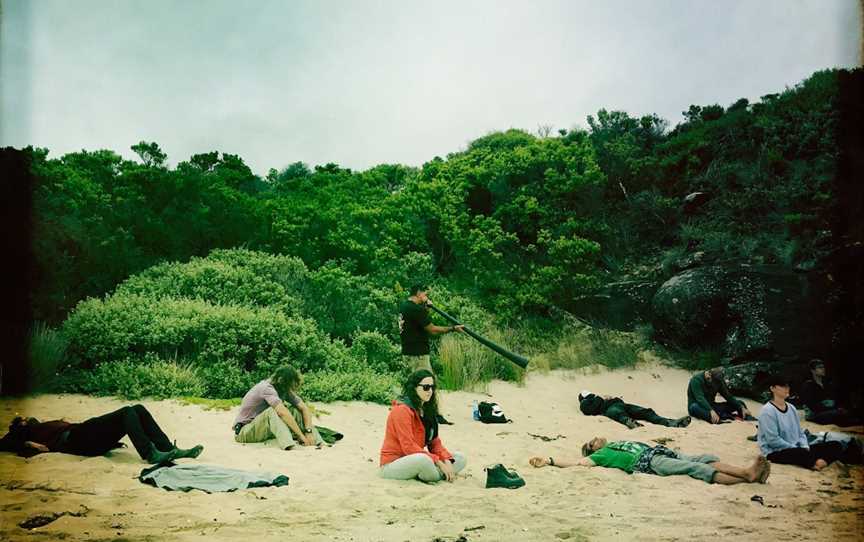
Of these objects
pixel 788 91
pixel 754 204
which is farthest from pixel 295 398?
pixel 788 91

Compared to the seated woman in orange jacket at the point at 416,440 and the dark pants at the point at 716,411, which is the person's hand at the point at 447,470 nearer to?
the seated woman in orange jacket at the point at 416,440

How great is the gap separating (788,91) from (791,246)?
286 inches

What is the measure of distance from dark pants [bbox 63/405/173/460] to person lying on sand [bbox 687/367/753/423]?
22.7 ft

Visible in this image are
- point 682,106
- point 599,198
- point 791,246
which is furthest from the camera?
point 682,106

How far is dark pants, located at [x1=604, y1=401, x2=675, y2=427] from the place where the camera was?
29.1 ft

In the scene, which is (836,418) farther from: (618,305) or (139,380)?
(139,380)

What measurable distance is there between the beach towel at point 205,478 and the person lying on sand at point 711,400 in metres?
6.04

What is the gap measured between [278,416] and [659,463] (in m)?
3.68

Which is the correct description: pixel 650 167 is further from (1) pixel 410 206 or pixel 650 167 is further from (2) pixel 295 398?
(2) pixel 295 398

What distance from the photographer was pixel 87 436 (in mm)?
5539

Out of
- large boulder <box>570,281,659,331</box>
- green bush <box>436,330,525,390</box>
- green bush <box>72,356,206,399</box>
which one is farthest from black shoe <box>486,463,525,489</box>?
large boulder <box>570,281,659,331</box>

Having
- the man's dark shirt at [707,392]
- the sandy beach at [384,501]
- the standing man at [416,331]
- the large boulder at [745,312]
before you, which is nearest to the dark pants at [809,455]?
the sandy beach at [384,501]

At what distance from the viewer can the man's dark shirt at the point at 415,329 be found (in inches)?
336

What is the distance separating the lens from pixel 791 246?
44.4ft
